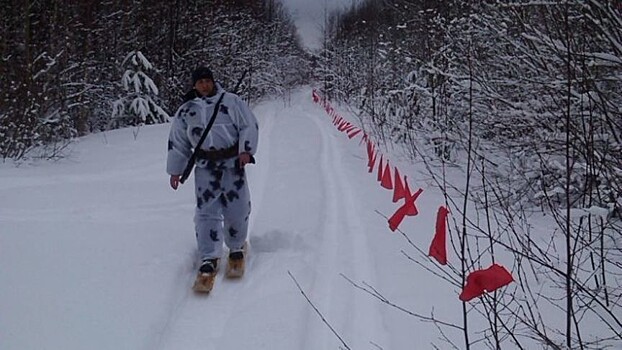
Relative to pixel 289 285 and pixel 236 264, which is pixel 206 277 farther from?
pixel 289 285

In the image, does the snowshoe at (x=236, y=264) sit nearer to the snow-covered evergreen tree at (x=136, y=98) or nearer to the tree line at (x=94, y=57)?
the tree line at (x=94, y=57)

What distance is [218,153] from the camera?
14.6 ft

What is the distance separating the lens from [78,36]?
13.9 metres

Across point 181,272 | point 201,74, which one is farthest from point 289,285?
point 201,74

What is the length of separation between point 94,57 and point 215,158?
12.4m

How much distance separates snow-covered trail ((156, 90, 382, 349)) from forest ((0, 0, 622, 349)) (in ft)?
2.17

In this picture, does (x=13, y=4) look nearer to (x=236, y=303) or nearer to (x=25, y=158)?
(x=25, y=158)

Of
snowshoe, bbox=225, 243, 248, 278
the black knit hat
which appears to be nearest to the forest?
snowshoe, bbox=225, 243, 248, 278

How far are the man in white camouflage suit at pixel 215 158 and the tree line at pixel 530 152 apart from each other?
164 centimetres

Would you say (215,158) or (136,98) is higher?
(136,98)

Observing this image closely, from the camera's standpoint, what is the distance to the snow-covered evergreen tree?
1508 cm

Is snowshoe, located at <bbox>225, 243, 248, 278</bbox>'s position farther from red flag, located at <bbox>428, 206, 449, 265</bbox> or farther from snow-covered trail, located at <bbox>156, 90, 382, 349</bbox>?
red flag, located at <bbox>428, 206, 449, 265</bbox>

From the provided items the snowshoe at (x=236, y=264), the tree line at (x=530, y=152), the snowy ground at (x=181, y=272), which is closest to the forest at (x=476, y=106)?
the tree line at (x=530, y=152)

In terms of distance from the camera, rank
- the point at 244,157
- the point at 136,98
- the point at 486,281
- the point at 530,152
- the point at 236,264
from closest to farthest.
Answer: the point at 486,281 < the point at 244,157 < the point at 236,264 < the point at 530,152 < the point at 136,98
